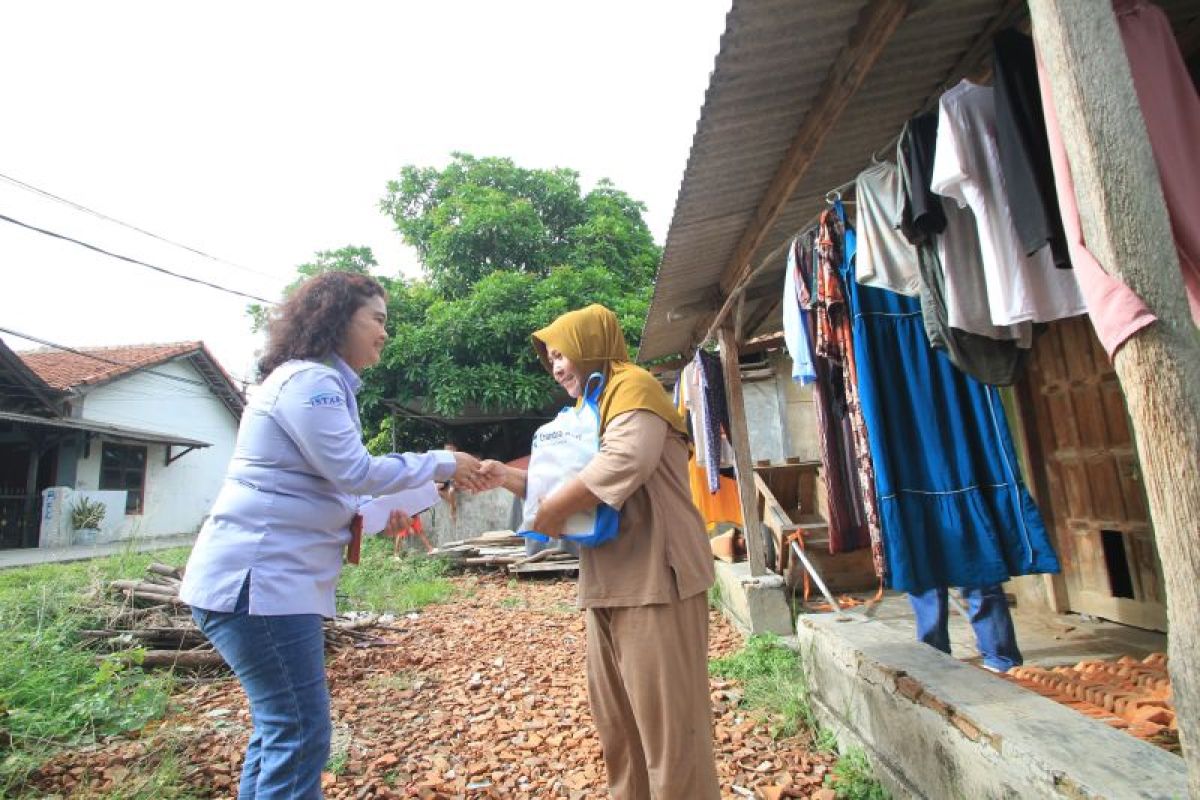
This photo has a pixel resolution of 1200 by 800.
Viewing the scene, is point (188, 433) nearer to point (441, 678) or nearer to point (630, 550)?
point (441, 678)

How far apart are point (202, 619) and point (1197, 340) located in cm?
248

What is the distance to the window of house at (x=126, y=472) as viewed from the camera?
56.1 feet

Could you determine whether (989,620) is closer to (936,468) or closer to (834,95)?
(936,468)

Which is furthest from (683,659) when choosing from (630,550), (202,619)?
(202,619)

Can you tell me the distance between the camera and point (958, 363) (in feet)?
7.98

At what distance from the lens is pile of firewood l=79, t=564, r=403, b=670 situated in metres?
4.43

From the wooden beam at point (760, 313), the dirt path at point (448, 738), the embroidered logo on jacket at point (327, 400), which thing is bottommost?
the dirt path at point (448, 738)

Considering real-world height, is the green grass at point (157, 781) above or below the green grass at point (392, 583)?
below

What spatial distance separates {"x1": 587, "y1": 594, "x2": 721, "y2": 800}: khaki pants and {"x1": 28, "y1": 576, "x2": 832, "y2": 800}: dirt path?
3.31 ft

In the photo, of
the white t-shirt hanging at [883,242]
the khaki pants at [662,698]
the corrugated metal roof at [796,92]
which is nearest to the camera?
the khaki pants at [662,698]

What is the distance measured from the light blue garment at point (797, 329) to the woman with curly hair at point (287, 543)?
7.34 feet

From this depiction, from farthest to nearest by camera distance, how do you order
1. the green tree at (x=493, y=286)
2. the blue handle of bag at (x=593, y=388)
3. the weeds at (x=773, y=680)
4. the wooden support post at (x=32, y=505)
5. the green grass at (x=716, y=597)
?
the wooden support post at (x=32, y=505) → the green tree at (x=493, y=286) → the green grass at (x=716, y=597) → the weeds at (x=773, y=680) → the blue handle of bag at (x=593, y=388)

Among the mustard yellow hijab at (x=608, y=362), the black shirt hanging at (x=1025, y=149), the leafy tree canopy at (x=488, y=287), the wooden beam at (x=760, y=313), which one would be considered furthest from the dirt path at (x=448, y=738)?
the leafy tree canopy at (x=488, y=287)

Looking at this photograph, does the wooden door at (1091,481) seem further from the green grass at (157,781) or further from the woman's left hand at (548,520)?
the green grass at (157,781)
